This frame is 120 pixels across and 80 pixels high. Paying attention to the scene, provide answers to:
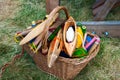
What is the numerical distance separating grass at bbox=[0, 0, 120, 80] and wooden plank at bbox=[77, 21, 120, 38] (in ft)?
0.24

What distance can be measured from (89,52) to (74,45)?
170 mm

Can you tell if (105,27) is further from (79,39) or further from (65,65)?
(65,65)

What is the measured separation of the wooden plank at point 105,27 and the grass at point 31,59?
0.07m

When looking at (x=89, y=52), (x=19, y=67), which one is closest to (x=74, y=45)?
(x=89, y=52)

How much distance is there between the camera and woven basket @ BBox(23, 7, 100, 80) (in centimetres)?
187

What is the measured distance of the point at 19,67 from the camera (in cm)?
222

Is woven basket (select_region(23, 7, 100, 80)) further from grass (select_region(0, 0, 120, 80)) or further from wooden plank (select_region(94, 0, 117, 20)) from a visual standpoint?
wooden plank (select_region(94, 0, 117, 20))

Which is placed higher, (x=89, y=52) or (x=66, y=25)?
(x=66, y=25)

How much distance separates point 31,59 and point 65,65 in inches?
19.7

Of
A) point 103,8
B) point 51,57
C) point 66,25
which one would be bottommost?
point 51,57

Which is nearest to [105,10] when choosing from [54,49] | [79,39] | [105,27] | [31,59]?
[105,27]

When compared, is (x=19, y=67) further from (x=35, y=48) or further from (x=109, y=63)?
(x=109, y=63)

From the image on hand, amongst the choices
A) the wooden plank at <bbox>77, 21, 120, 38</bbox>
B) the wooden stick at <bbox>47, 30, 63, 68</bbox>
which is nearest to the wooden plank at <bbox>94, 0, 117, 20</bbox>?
the wooden plank at <bbox>77, 21, 120, 38</bbox>

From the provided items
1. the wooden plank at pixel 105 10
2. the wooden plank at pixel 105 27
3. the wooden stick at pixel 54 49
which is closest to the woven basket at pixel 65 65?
the wooden stick at pixel 54 49
